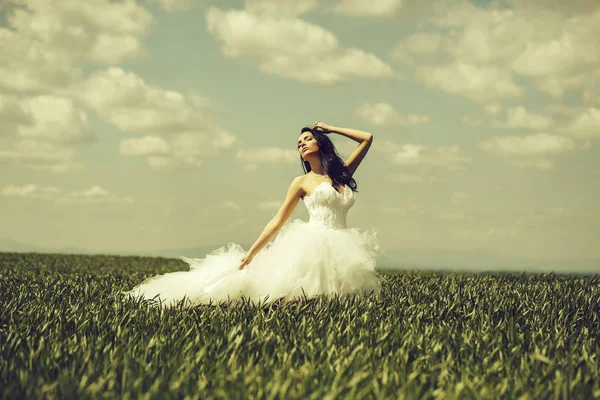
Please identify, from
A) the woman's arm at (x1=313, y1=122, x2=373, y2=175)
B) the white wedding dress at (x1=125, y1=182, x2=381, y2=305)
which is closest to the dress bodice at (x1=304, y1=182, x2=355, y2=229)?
the white wedding dress at (x1=125, y1=182, x2=381, y2=305)

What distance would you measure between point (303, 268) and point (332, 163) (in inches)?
57.2

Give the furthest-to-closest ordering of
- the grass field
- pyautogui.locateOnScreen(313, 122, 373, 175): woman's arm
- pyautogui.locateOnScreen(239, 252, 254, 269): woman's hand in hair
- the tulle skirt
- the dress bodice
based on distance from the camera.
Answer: pyautogui.locateOnScreen(313, 122, 373, 175): woman's arm
pyautogui.locateOnScreen(239, 252, 254, 269): woman's hand in hair
the dress bodice
the tulle skirt
the grass field

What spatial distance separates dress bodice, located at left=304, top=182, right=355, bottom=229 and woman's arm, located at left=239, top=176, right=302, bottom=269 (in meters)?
0.17

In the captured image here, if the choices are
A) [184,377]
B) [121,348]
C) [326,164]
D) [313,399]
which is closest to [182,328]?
[121,348]

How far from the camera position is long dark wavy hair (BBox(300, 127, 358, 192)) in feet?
24.7

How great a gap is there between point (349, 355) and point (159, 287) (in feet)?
12.5

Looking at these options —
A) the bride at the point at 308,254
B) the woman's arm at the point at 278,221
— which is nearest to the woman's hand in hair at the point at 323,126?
the bride at the point at 308,254

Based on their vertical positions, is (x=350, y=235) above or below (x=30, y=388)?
above

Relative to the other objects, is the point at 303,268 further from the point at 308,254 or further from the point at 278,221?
the point at 278,221

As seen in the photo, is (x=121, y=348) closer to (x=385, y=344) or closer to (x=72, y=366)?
(x=72, y=366)

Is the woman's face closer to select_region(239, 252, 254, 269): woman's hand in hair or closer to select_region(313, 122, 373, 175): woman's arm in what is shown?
select_region(313, 122, 373, 175): woman's arm

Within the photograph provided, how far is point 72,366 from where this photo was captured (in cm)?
412

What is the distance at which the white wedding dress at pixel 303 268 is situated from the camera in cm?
712

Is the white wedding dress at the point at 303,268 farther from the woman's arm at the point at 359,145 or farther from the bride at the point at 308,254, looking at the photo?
the woman's arm at the point at 359,145
